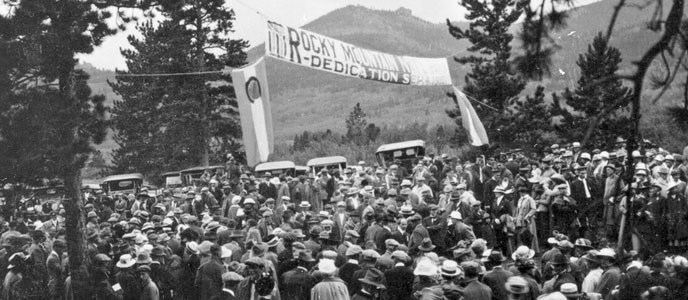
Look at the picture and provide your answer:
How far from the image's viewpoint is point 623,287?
5.22 metres

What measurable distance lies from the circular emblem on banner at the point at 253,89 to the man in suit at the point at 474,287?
654 centimetres

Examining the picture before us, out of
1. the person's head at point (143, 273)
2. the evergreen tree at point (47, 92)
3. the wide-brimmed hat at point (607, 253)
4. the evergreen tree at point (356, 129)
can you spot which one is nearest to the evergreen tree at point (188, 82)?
the evergreen tree at point (356, 129)

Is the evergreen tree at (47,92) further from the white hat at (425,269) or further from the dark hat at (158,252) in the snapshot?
the white hat at (425,269)

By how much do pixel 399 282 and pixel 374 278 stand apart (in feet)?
1.06

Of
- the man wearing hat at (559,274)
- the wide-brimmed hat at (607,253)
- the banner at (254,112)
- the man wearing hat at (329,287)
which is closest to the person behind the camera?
the man wearing hat at (559,274)

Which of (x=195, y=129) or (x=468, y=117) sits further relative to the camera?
(x=195, y=129)

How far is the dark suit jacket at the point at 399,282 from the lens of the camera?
356 inches

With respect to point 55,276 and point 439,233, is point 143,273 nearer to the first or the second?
point 55,276

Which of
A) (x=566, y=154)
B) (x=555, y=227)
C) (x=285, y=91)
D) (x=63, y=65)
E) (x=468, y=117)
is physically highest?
(x=285, y=91)

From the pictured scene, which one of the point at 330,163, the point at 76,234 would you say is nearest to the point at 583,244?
the point at 76,234

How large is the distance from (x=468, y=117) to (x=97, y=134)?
9.04m

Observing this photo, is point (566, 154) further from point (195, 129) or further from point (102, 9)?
point (195, 129)

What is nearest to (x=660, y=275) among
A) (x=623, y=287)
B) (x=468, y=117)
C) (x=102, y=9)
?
(x=623, y=287)

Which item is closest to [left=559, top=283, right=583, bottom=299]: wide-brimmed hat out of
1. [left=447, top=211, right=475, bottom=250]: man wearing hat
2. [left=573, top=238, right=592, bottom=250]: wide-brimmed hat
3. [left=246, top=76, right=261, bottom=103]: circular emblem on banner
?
[left=573, top=238, right=592, bottom=250]: wide-brimmed hat
